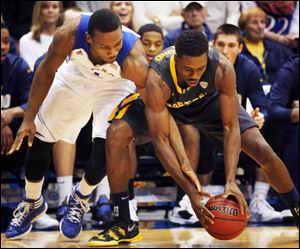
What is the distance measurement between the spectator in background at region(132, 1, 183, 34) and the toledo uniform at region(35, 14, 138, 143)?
7.06 ft

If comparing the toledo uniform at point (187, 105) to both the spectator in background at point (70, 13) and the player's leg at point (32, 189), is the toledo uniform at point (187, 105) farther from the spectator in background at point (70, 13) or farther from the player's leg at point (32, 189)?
the spectator in background at point (70, 13)

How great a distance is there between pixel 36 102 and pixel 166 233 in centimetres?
189

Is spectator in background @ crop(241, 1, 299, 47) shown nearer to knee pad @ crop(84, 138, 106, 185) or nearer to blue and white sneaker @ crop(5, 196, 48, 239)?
knee pad @ crop(84, 138, 106, 185)

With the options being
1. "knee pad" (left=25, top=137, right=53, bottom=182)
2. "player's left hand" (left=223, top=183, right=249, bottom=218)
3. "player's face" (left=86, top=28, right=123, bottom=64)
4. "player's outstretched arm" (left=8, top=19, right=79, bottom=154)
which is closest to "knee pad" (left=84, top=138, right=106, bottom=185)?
"knee pad" (left=25, top=137, right=53, bottom=182)

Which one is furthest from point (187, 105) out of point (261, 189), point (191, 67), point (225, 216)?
point (261, 189)

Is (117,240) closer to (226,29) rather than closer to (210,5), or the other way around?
(226,29)

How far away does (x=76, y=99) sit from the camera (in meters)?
6.69

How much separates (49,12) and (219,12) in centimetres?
190

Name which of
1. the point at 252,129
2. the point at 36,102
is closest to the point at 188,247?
the point at 252,129

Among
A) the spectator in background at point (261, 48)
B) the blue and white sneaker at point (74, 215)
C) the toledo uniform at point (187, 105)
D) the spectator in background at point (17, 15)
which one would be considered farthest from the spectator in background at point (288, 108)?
the spectator in background at point (17, 15)

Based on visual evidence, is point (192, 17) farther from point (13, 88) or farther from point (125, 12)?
point (13, 88)

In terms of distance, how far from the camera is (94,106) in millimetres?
6793

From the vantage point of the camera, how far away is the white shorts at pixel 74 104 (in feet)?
21.8

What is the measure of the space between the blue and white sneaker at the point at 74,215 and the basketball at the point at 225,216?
54.0 inches
